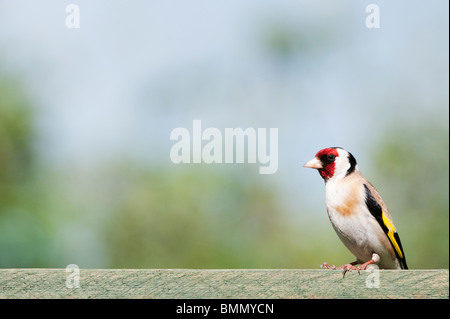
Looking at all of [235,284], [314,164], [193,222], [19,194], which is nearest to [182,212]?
[193,222]

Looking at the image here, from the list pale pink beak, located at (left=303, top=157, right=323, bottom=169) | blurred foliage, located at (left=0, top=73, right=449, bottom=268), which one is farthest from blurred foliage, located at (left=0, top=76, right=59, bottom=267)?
pale pink beak, located at (left=303, top=157, right=323, bottom=169)

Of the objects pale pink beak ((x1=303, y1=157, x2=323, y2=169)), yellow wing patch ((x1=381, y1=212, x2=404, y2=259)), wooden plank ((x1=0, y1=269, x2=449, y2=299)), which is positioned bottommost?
wooden plank ((x1=0, y1=269, x2=449, y2=299))

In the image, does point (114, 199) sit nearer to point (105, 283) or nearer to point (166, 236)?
point (166, 236)

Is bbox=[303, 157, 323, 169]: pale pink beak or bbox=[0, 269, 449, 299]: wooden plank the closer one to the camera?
bbox=[0, 269, 449, 299]: wooden plank

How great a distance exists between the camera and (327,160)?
4.55 metres

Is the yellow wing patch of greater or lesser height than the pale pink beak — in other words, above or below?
below

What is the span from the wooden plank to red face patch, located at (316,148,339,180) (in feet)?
4.77

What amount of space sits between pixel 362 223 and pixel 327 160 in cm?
48

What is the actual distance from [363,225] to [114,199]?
355cm

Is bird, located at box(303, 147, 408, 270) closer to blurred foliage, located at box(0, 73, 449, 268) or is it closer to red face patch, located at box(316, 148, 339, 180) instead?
red face patch, located at box(316, 148, 339, 180)

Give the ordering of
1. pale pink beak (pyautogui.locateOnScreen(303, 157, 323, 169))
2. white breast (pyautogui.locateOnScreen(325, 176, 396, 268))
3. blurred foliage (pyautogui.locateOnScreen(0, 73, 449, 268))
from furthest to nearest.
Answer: blurred foliage (pyautogui.locateOnScreen(0, 73, 449, 268))
pale pink beak (pyautogui.locateOnScreen(303, 157, 323, 169))
white breast (pyautogui.locateOnScreen(325, 176, 396, 268))

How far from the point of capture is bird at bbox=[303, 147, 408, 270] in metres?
4.25
